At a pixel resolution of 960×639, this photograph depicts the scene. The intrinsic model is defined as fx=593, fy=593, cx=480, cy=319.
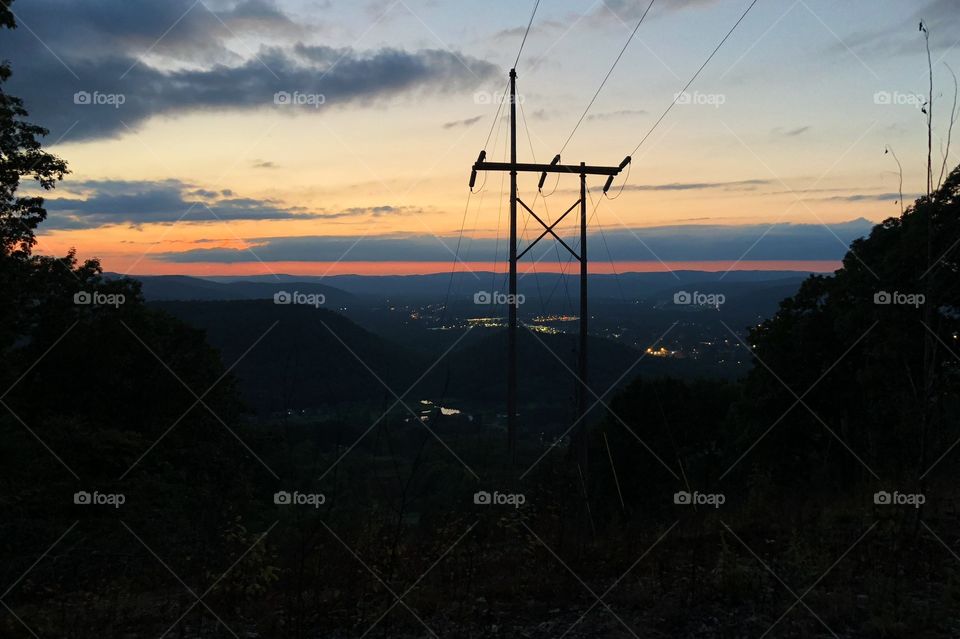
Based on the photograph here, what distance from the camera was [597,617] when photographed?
6.15 meters

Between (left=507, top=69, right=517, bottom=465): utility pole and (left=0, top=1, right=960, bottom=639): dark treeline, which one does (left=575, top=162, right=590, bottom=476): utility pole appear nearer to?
(left=0, top=1, right=960, bottom=639): dark treeline

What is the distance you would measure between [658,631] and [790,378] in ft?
64.6

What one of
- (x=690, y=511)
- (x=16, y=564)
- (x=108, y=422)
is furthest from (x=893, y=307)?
(x=108, y=422)

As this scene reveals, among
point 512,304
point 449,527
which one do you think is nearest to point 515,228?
point 512,304

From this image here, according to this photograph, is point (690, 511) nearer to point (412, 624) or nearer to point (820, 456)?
point (412, 624)

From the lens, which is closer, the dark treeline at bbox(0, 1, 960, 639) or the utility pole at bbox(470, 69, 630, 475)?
the dark treeline at bbox(0, 1, 960, 639)

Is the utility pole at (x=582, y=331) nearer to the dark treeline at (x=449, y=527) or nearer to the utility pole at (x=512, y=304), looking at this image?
the dark treeline at (x=449, y=527)

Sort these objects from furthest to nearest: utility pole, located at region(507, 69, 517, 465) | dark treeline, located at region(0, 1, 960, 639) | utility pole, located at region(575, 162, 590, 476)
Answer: utility pole, located at region(507, 69, 517, 465)
utility pole, located at region(575, 162, 590, 476)
dark treeline, located at region(0, 1, 960, 639)

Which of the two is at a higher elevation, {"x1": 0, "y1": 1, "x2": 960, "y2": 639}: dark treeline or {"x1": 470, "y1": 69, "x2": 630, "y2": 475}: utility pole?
{"x1": 470, "y1": 69, "x2": 630, "y2": 475}: utility pole

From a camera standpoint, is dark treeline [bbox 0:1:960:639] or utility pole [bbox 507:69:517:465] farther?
utility pole [bbox 507:69:517:465]

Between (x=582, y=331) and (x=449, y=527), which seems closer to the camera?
(x=449, y=527)

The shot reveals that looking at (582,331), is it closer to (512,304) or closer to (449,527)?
(512,304)

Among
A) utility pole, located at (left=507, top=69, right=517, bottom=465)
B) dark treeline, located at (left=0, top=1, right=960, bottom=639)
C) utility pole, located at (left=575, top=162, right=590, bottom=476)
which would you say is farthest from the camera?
utility pole, located at (left=507, top=69, right=517, bottom=465)

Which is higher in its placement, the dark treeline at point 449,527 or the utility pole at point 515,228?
the utility pole at point 515,228
